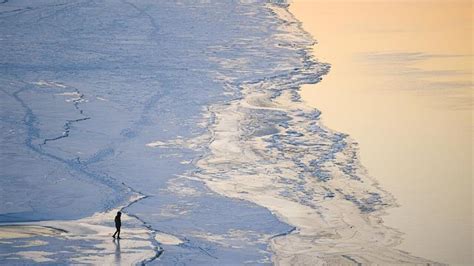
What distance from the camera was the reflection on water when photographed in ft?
28.0

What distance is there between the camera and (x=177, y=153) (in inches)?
408

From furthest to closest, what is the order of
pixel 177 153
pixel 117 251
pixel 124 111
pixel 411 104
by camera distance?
pixel 411 104 → pixel 124 111 → pixel 177 153 → pixel 117 251

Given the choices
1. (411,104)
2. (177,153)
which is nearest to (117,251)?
(177,153)

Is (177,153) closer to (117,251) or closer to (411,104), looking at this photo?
(117,251)

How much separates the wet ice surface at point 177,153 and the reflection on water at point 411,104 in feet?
1.01

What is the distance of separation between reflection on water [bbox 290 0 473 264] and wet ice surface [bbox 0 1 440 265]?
0.31 metres

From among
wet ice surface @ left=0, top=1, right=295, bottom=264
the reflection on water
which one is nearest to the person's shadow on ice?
wet ice surface @ left=0, top=1, right=295, bottom=264

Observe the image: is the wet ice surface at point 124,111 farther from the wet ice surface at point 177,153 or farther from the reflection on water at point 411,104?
the reflection on water at point 411,104

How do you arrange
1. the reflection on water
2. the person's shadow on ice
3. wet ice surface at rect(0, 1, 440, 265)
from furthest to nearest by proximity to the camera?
1. the reflection on water
2. wet ice surface at rect(0, 1, 440, 265)
3. the person's shadow on ice

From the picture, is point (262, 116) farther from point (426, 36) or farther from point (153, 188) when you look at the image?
point (426, 36)

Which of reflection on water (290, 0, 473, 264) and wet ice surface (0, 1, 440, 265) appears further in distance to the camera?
reflection on water (290, 0, 473, 264)

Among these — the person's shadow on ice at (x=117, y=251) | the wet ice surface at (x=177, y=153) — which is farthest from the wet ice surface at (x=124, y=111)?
the person's shadow on ice at (x=117, y=251)

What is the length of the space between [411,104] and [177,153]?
3.58 meters

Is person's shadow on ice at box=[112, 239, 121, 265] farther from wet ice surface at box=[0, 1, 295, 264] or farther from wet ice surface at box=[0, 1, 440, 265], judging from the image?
wet ice surface at box=[0, 1, 295, 264]
